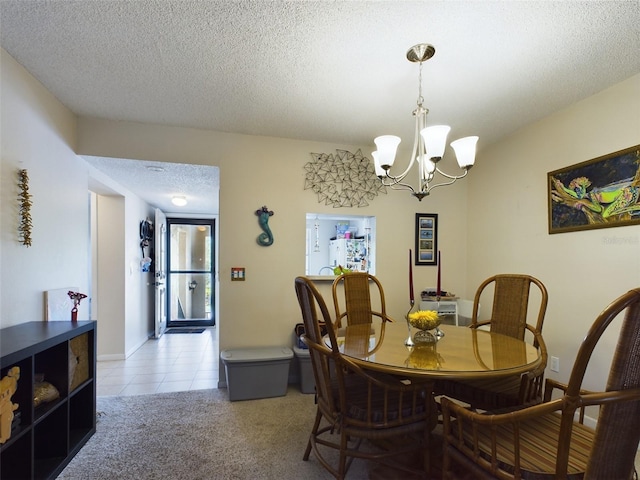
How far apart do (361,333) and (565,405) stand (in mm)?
1253

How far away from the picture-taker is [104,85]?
2256 mm

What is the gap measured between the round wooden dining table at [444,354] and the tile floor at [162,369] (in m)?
2.00

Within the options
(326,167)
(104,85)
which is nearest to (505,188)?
(326,167)

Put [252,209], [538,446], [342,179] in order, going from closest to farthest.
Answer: [538,446]
[252,209]
[342,179]

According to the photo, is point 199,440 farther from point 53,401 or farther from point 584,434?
point 584,434

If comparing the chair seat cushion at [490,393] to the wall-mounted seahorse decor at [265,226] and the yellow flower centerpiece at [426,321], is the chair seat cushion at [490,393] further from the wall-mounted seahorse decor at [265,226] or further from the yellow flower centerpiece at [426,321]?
the wall-mounted seahorse decor at [265,226]

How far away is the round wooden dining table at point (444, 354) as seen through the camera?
1372 mm

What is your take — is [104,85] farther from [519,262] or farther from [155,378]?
[519,262]

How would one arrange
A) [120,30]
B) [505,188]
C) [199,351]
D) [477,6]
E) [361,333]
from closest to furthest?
[477,6]
[120,30]
[361,333]
[505,188]
[199,351]

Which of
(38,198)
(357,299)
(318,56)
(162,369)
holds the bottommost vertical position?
(162,369)

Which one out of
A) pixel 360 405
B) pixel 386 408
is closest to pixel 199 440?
pixel 360 405

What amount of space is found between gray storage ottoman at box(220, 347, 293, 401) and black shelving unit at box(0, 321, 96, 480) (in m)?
0.97

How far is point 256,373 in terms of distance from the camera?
9.16 ft

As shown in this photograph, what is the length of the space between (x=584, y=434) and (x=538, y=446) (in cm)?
23
